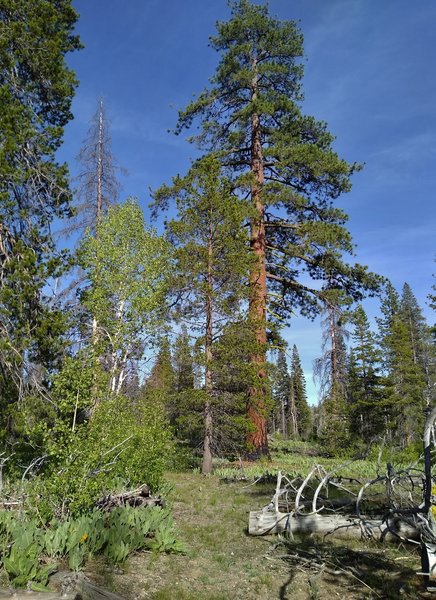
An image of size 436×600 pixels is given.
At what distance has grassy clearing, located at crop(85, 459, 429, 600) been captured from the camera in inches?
206

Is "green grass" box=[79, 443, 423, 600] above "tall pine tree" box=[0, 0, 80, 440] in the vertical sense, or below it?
below

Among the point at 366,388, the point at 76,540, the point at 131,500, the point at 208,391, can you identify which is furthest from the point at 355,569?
the point at 366,388

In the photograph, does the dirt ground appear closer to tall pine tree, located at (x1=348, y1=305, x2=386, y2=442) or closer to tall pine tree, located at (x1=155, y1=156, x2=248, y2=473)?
tall pine tree, located at (x1=155, y1=156, x2=248, y2=473)

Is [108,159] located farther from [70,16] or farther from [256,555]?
[256,555]

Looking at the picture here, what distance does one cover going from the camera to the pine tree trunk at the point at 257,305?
48.4 ft

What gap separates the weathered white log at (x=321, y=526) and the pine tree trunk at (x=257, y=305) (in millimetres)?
6496

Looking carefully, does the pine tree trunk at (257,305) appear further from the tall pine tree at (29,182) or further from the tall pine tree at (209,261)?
the tall pine tree at (29,182)

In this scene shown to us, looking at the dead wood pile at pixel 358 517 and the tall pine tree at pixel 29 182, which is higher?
the tall pine tree at pixel 29 182

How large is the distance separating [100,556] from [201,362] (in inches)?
339

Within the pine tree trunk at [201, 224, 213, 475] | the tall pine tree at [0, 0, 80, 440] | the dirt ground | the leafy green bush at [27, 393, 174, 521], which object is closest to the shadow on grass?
the dirt ground

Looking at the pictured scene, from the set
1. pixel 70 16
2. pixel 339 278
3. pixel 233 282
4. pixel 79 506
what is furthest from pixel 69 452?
pixel 339 278

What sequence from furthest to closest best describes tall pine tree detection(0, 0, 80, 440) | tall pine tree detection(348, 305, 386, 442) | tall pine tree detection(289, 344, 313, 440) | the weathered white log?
tall pine tree detection(289, 344, 313, 440), tall pine tree detection(348, 305, 386, 442), tall pine tree detection(0, 0, 80, 440), the weathered white log

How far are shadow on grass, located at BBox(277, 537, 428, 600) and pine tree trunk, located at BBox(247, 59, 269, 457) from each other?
7.49m

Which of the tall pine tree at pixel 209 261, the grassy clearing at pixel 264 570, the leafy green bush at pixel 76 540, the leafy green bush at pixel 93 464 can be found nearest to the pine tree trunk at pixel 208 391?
the tall pine tree at pixel 209 261
